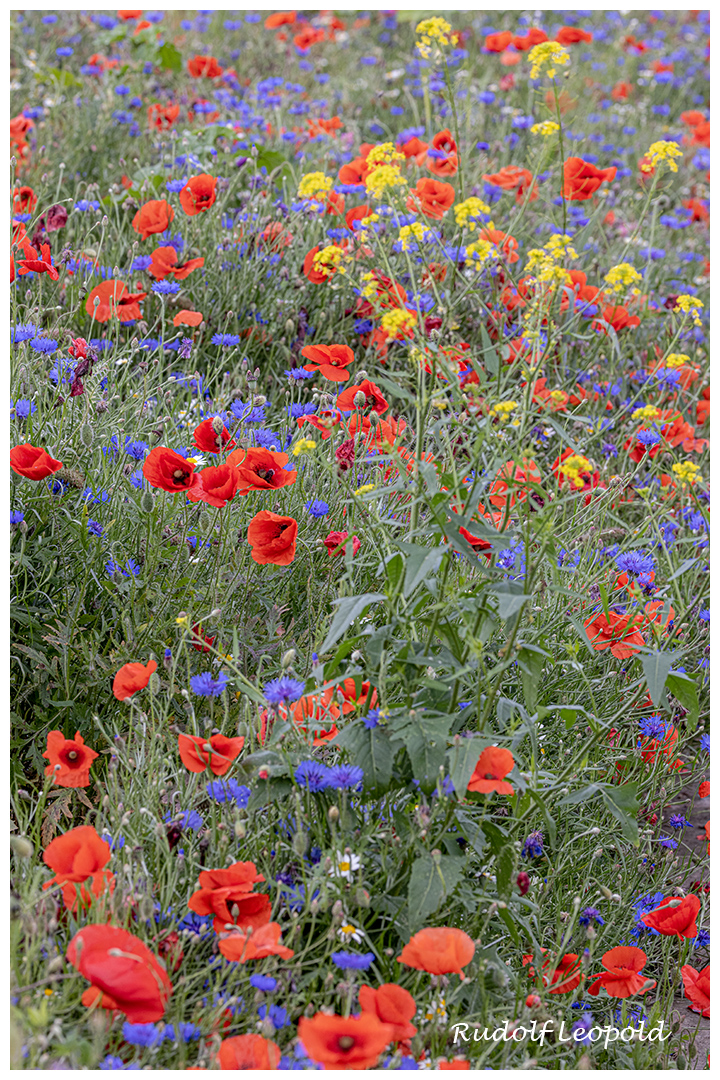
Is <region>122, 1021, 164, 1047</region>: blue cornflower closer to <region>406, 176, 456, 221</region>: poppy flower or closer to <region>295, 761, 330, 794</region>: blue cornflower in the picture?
<region>295, 761, 330, 794</region>: blue cornflower

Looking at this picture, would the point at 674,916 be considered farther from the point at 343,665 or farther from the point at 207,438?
the point at 207,438

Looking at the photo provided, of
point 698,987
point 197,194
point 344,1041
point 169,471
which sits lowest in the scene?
point 698,987

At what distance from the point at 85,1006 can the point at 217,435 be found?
984 millimetres

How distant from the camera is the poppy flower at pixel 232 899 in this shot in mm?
1334

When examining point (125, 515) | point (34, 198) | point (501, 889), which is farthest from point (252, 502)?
point (34, 198)

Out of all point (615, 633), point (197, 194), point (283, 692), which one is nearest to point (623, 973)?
point (615, 633)

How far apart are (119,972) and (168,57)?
4315 mm

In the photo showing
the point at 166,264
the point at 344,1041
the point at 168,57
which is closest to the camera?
the point at 344,1041

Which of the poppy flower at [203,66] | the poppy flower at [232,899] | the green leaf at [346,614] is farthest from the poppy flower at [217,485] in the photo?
the poppy flower at [203,66]

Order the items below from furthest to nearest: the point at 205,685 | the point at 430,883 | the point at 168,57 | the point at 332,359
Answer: the point at 168,57
the point at 332,359
the point at 205,685
the point at 430,883

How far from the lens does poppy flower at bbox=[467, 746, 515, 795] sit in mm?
1387

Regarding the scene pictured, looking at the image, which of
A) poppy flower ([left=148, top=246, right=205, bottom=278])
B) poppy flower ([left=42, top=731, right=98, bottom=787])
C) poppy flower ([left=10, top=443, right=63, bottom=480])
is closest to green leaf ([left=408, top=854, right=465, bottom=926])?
poppy flower ([left=42, top=731, right=98, bottom=787])

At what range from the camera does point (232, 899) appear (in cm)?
135

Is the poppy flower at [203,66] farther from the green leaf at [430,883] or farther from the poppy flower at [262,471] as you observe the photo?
the green leaf at [430,883]
